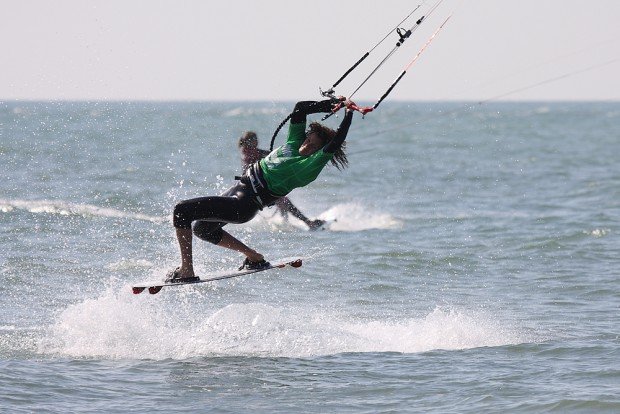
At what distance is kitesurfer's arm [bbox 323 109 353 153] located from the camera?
8203 mm

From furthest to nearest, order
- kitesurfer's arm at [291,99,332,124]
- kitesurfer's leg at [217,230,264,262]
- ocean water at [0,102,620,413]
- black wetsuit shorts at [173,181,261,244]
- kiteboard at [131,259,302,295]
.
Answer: kitesurfer's leg at [217,230,264,262] → kiteboard at [131,259,302,295] → black wetsuit shorts at [173,181,261,244] → kitesurfer's arm at [291,99,332,124] → ocean water at [0,102,620,413]

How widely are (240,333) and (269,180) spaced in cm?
181

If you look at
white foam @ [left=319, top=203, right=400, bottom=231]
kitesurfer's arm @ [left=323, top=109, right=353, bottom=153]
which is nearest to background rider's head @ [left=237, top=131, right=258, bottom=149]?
white foam @ [left=319, top=203, right=400, bottom=231]

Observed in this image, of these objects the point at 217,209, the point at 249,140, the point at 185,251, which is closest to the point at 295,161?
the point at 217,209

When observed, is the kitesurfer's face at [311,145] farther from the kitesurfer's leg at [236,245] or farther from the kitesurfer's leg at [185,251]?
the kitesurfer's leg at [185,251]

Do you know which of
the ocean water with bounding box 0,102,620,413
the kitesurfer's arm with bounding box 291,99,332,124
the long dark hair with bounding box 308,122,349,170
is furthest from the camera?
the long dark hair with bounding box 308,122,349,170

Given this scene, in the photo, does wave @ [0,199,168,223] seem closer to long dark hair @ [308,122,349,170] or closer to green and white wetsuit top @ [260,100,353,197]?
green and white wetsuit top @ [260,100,353,197]

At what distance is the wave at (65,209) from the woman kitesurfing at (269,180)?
8692mm

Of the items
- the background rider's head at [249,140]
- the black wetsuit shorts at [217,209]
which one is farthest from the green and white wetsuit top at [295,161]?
the background rider's head at [249,140]

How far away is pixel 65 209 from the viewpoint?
18.2 metres

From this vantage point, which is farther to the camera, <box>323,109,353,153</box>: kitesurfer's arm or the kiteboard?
the kiteboard

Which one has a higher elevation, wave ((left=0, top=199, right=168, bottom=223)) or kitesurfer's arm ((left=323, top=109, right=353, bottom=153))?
kitesurfer's arm ((left=323, top=109, right=353, bottom=153))

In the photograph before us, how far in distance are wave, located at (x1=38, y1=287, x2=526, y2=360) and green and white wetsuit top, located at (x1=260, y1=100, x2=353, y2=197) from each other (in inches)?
65.1
